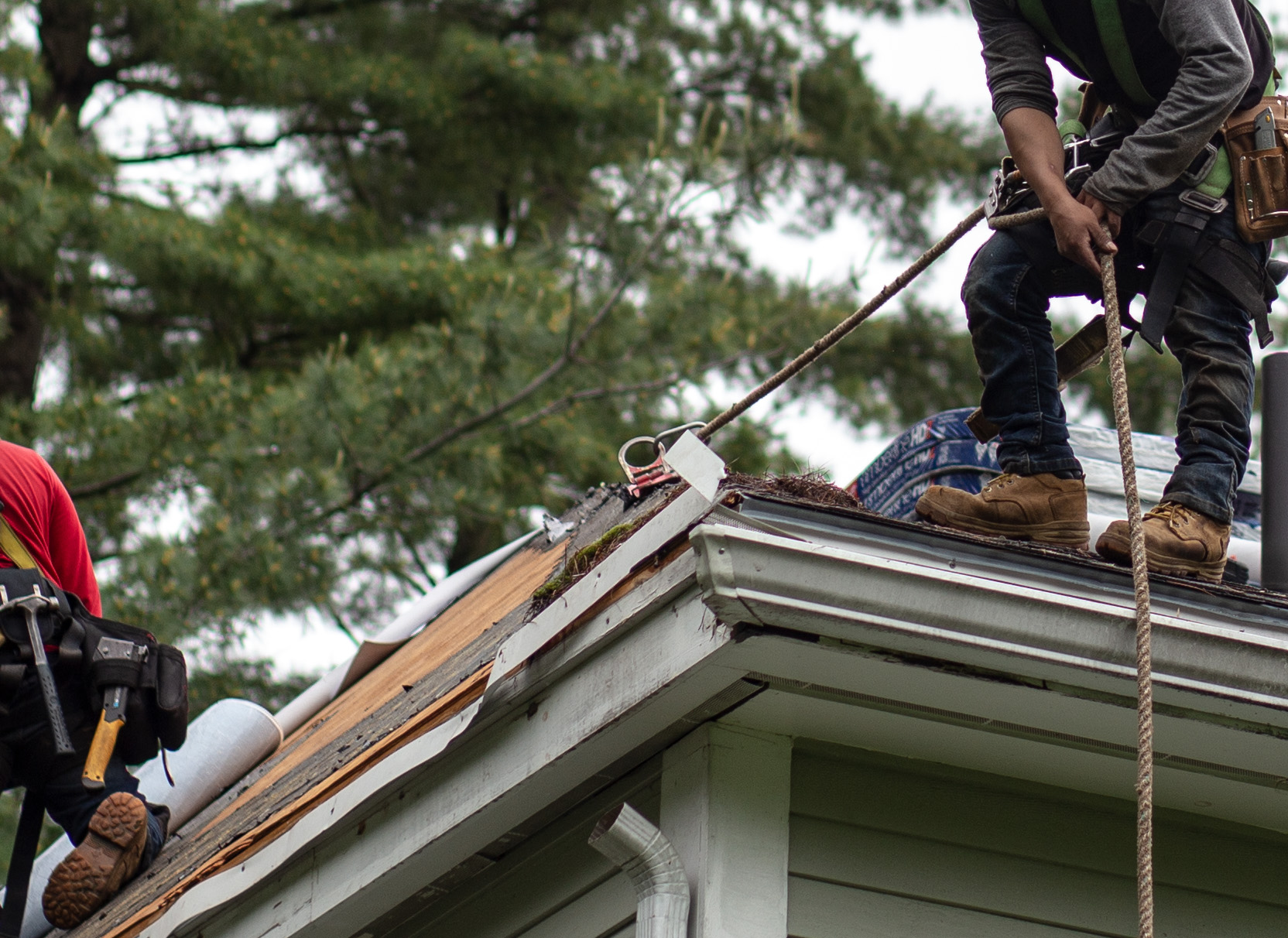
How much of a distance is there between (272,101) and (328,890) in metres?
11.4

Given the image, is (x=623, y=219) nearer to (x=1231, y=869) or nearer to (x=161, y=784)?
(x=161, y=784)

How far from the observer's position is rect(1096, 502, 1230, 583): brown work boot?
3508mm

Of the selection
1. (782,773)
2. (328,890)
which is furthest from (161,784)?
(782,773)

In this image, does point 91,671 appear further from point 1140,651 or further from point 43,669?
point 1140,651

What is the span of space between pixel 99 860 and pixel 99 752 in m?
0.36

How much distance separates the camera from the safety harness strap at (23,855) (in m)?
5.42

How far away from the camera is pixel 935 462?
238 inches

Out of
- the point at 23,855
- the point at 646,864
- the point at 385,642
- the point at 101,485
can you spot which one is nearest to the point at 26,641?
the point at 23,855

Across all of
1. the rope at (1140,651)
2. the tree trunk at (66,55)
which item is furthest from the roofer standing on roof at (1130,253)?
the tree trunk at (66,55)

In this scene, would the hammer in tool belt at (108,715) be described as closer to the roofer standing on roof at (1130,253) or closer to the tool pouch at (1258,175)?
the roofer standing on roof at (1130,253)

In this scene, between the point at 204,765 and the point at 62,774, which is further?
the point at 204,765

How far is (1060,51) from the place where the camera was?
13.0 feet

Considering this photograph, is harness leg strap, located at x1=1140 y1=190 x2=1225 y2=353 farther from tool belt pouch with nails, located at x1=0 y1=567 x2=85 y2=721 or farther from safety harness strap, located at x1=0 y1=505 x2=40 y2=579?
safety harness strap, located at x1=0 y1=505 x2=40 y2=579

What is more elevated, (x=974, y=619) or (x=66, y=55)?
(x=66, y=55)
